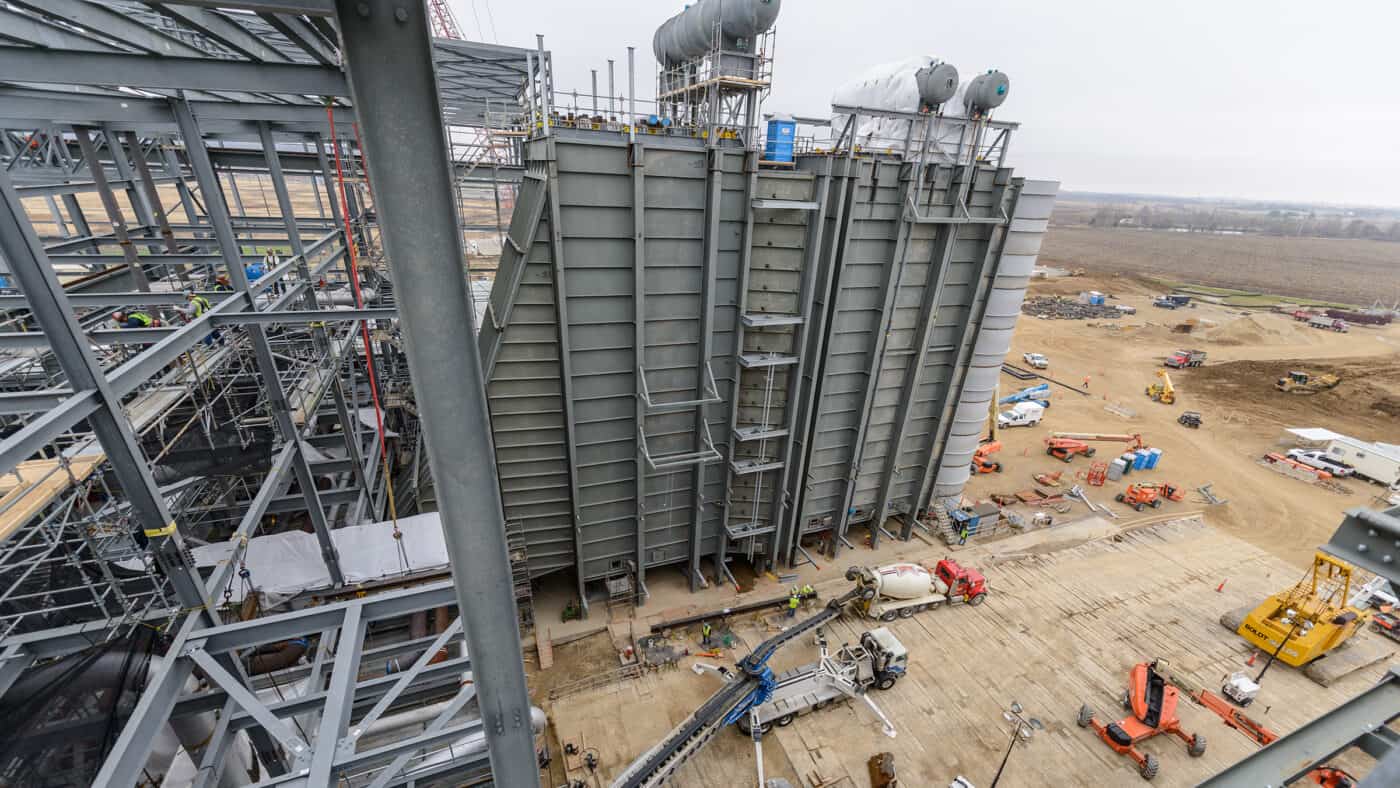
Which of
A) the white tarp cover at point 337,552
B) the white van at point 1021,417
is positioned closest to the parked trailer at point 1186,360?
the white van at point 1021,417

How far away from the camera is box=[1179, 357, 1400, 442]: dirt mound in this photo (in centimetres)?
2959

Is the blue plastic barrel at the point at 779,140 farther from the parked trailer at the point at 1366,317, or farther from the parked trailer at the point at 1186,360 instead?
the parked trailer at the point at 1366,317

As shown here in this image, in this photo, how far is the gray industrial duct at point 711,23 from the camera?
11.0 metres

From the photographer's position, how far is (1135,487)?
20672mm

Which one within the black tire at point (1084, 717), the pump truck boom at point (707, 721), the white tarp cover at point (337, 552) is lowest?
the black tire at point (1084, 717)

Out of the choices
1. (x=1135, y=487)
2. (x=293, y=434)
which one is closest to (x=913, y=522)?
(x=1135, y=487)

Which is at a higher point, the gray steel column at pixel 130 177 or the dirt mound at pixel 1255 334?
the gray steel column at pixel 130 177

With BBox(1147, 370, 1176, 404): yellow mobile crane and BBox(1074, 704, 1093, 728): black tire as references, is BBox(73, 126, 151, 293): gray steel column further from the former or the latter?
BBox(1147, 370, 1176, 404): yellow mobile crane

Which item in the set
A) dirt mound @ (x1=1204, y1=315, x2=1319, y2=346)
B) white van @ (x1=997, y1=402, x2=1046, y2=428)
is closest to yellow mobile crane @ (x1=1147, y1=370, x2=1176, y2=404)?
white van @ (x1=997, y1=402, x2=1046, y2=428)

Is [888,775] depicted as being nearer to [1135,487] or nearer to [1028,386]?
[1135,487]

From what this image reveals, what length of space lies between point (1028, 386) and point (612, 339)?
29844 mm

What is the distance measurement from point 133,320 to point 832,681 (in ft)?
53.4

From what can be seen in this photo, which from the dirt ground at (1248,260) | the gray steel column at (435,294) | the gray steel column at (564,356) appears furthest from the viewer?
the dirt ground at (1248,260)

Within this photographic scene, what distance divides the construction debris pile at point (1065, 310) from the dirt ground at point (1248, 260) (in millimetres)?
31365
